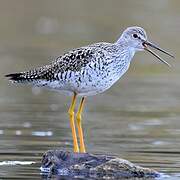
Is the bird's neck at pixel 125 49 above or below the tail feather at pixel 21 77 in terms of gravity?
above

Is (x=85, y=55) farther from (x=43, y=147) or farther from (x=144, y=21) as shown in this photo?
(x=144, y=21)

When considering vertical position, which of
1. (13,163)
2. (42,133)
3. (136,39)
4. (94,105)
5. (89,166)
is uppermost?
(94,105)

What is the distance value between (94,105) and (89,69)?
22.4 feet

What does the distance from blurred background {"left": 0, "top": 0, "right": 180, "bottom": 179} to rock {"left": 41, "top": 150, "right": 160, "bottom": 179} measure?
28cm

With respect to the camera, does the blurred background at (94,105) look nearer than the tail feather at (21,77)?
No

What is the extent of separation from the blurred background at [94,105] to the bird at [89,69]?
3.92ft

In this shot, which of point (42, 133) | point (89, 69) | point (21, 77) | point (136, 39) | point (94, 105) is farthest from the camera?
point (94, 105)

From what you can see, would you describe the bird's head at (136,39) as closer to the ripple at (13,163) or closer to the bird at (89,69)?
the bird at (89,69)

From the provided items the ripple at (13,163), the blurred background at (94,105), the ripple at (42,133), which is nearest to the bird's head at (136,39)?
the blurred background at (94,105)

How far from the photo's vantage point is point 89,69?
14.9 m

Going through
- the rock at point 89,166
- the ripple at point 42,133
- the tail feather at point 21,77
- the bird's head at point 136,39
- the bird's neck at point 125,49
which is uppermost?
the bird's head at point 136,39

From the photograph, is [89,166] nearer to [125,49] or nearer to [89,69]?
[89,69]

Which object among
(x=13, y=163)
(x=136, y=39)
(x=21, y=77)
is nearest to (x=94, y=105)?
(x=21, y=77)

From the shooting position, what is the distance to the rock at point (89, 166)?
14109mm
